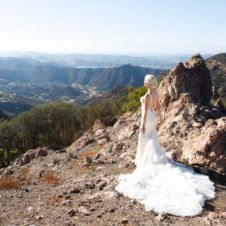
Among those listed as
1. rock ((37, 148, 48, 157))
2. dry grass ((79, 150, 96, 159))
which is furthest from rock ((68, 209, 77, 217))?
rock ((37, 148, 48, 157))

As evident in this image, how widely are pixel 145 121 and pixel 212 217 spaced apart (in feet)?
20.4

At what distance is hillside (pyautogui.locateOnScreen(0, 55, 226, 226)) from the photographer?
16.8 meters

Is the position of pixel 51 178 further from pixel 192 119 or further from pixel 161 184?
pixel 192 119

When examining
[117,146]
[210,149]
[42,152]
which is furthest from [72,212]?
[42,152]

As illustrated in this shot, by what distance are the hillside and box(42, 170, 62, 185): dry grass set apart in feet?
0.22

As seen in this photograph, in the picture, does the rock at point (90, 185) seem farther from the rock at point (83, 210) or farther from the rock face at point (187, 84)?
the rock face at point (187, 84)

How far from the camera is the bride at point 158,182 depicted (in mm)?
16891

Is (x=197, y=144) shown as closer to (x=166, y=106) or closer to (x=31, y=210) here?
(x=31, y=210)

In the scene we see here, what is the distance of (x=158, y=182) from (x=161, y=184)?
0.22 meters

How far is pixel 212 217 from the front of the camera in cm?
1603

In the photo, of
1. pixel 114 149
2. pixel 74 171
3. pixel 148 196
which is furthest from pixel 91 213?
pixel 114 149

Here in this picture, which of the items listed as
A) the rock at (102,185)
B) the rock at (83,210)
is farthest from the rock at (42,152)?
the rock at (83,210)

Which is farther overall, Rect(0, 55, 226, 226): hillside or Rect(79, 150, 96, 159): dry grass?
Rect(79, 150, 96, 159): dry grass

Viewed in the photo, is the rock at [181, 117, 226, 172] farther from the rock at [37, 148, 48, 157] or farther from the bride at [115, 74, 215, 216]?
the rock at [37, 148, 48, 157]
